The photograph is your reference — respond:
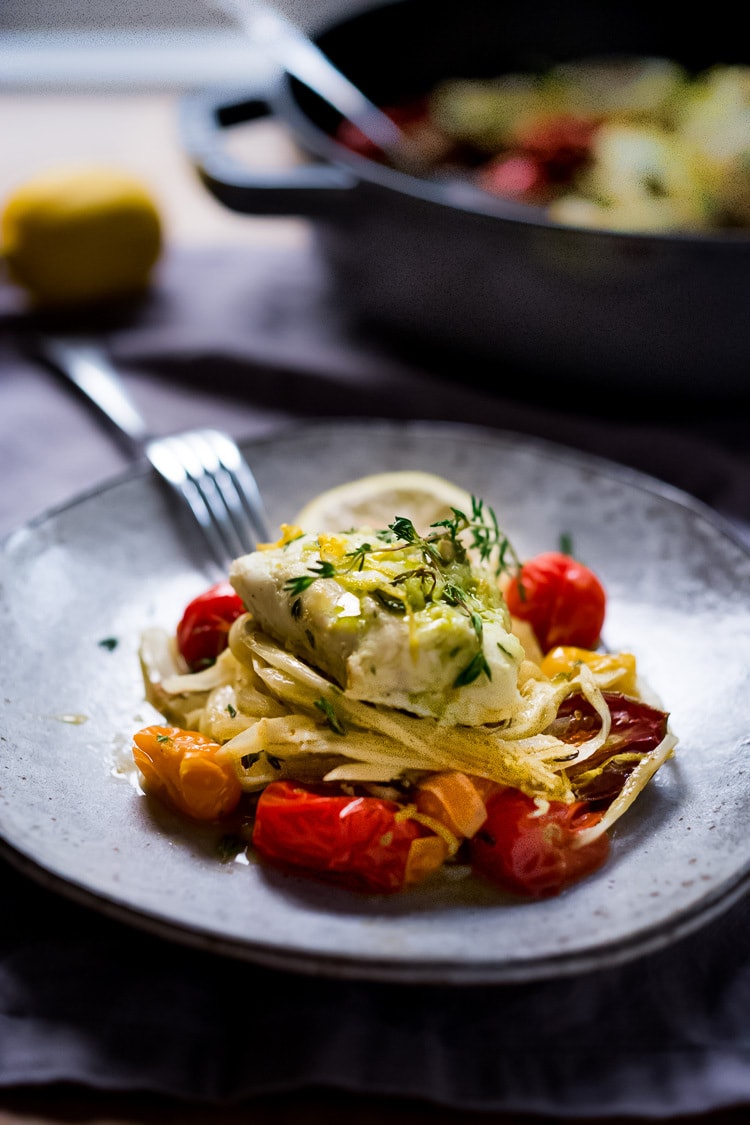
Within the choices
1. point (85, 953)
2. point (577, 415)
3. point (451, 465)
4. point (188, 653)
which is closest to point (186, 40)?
point (577, 415)

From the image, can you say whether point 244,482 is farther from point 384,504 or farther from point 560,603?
point 560,603

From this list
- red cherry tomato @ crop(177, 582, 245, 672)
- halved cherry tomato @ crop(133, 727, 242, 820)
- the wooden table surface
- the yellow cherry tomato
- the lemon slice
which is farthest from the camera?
the wooden table surface

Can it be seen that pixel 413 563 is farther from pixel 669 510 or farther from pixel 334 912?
pixel 669 510

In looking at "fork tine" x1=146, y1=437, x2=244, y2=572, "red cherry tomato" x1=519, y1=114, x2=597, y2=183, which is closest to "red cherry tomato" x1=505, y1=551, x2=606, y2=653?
"fork tine" x1=146, y1=437, x2=244, y2=572

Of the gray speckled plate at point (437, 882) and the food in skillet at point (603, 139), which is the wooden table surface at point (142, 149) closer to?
the food in skillet at point (603, 139)

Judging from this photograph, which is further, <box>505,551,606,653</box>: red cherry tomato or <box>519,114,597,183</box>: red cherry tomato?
<box>519,114,597,183</box>: red cherry tomato

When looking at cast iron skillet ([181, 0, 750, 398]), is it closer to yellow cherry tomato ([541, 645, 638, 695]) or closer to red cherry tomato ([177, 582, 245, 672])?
yellow cherry tomato ([541, 645, 638, 695])

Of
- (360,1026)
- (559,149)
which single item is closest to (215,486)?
(360,1026)
